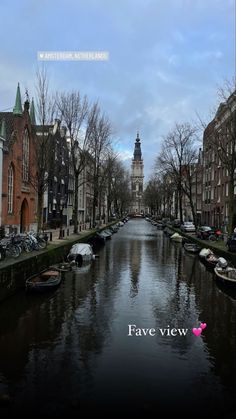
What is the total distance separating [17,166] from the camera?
41438 mm

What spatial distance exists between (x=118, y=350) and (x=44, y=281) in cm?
936

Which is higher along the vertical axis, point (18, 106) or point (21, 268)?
point (18, 106)

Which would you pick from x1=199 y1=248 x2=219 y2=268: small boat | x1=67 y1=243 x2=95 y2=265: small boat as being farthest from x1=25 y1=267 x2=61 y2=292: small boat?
x1=199 y1=248 x2=219 y2=268: small boat

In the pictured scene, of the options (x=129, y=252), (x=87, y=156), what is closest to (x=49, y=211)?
(x=87, y=156)

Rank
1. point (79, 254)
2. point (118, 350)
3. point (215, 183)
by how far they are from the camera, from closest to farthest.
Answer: point (118, 350) → point (79, 254) → point (215, 183)

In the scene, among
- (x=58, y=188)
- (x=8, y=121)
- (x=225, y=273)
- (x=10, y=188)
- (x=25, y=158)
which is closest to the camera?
(x=225, y=273)

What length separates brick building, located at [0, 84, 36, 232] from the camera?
38.4 metres

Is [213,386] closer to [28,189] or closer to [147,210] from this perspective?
[28,189]

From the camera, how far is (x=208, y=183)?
73.9 metres

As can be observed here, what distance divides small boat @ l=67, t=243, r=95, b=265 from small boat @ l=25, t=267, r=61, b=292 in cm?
807

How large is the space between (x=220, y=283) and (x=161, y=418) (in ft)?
52.4

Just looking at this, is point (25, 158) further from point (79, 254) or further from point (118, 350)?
point (118, 350)

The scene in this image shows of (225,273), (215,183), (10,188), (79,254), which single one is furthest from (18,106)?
(215,183)

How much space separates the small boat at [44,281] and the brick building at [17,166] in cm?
1488
